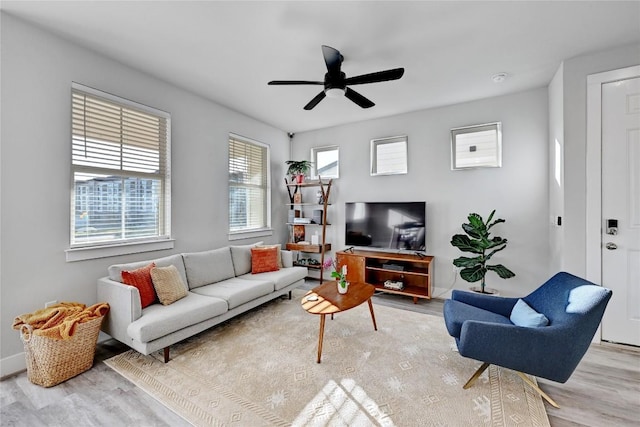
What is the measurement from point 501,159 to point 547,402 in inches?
112

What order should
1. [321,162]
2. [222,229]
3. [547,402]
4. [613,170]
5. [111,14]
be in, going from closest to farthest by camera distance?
[547,402] → [111,14] → [613,170] → [222,229] → [321,162]

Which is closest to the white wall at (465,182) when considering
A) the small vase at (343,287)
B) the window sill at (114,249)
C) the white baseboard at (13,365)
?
the small vase at (343,287)

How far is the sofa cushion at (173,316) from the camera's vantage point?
2.18 m

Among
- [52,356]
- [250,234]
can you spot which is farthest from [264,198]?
[52,356]

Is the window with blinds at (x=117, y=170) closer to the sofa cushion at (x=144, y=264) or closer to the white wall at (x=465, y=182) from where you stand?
the sofa cushion at (x=144, y=264)

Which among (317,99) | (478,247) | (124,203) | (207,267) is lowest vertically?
(207,267)

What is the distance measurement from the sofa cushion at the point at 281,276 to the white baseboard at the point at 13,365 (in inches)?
78.7

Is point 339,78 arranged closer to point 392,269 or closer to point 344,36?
point 344,36

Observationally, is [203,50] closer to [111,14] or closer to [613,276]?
[111,14]

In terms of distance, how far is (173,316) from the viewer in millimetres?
2350

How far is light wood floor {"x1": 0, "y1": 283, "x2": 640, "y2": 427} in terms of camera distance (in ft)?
5.61

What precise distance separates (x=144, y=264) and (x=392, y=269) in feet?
10.1

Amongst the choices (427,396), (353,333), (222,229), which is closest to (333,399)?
(427,396)

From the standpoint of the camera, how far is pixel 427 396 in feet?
6.27
